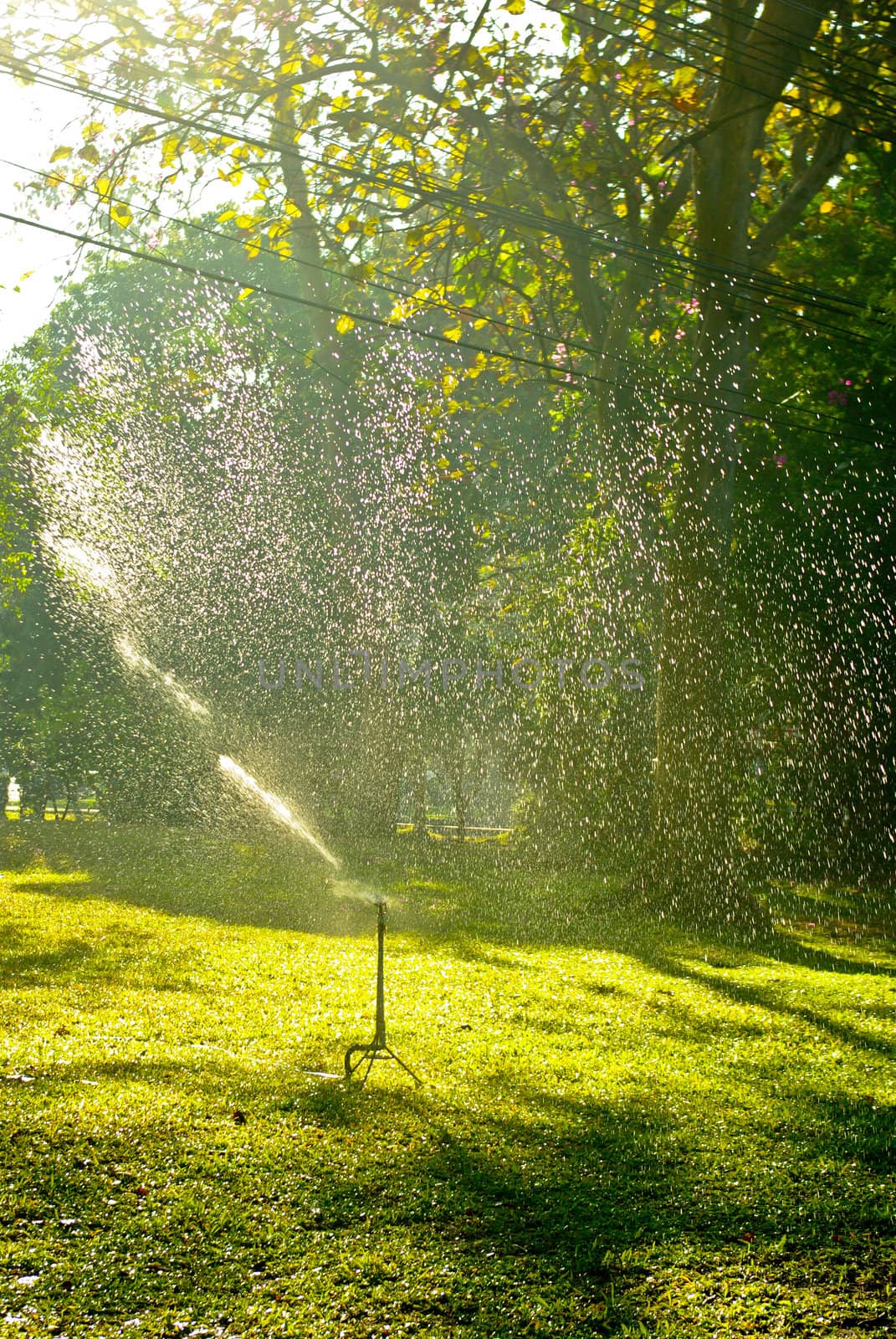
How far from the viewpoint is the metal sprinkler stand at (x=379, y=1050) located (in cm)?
645

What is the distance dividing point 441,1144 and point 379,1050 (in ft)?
4.26

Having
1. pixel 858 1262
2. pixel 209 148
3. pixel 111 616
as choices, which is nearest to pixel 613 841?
pixel 209 148

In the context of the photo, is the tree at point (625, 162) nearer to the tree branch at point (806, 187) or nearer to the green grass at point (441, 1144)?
the tree branch at point (806, 187)

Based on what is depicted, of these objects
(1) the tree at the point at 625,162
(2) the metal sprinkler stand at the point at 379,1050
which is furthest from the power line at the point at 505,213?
(2) the metal sprinkler stand at the point at 379,1050

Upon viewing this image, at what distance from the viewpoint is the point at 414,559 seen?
2655 centimetres

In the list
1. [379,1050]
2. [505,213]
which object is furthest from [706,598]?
[379,1050]

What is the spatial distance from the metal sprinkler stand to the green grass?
0.12 meters

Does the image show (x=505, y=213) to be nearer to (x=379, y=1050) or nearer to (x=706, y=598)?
(x=706, y=598)

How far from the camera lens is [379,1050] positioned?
6.81 meters

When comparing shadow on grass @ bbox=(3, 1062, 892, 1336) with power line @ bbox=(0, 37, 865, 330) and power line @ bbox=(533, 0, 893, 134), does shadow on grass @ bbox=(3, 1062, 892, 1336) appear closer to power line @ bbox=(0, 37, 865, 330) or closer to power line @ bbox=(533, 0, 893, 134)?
power line @ bbox=(0, 37, 865, 330)

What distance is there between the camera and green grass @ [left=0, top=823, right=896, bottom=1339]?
13.5 feet

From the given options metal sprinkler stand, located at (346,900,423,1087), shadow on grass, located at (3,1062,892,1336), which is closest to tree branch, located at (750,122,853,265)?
metal sprinkler stand, located at (346,900,423,1087)

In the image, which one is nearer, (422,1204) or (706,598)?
(422,1204)

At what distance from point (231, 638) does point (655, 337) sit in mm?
12365
